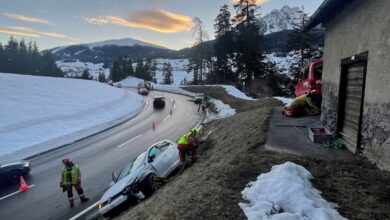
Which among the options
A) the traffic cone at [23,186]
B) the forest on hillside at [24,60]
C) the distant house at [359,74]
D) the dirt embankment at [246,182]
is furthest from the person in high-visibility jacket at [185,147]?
the forest on hillside at [24,60]

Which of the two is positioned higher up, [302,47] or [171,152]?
[302,47]

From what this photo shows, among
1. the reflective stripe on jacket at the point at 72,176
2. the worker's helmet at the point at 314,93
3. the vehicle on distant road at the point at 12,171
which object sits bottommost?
the vehicle on distant road at the point at 12,171

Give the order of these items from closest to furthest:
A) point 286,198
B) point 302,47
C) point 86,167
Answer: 1. point 286,198
2. point 86,167
3. point 302,47

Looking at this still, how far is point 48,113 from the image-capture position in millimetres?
28297

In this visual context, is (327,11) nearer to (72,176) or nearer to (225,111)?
(72,176)

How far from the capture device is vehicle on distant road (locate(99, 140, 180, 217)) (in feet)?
28.2

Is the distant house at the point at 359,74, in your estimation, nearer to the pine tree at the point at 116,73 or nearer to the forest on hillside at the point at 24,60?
the forest on hillside at the point at 24,60

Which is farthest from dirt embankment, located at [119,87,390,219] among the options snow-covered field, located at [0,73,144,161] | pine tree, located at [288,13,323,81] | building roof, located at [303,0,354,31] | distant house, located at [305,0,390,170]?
pine tree, located at [288,13,323,81]

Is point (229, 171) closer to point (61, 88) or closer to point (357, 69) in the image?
point (357, 69)

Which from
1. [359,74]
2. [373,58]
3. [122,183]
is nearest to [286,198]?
[373,58]

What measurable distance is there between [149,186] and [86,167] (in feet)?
20.7

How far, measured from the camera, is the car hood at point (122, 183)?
8750mm

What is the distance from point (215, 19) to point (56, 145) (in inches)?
1858

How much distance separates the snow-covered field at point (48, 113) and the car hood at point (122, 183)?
1162 centimetres
